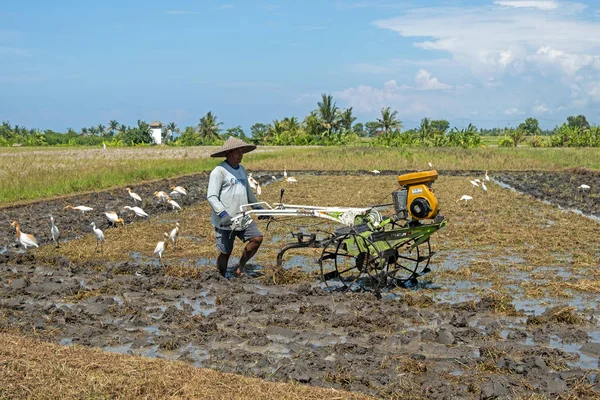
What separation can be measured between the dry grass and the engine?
2.93 metres

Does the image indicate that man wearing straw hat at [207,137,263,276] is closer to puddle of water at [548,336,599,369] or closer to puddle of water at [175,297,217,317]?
puddle of water at [175,297,217,317]

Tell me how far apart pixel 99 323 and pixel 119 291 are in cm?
126

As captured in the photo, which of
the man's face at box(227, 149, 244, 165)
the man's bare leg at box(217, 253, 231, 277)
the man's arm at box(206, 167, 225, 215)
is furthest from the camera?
the man's bare leg at box(217, 253, 231, 277)

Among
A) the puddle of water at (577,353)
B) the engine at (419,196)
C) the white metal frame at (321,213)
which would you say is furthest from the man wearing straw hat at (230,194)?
the puddle of water at (577,353)

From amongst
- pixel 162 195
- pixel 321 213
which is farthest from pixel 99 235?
pixel 162 195

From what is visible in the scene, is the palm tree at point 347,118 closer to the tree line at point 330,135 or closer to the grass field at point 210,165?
the tree line at point 330,135

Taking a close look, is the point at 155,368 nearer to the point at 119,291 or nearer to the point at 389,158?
the point at 119,291

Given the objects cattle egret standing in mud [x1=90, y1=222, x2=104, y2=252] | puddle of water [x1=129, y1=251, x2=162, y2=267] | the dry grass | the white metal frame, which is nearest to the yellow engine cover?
the white metal frame

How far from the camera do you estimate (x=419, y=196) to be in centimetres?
692

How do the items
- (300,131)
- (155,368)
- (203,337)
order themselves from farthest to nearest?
(300,131)
(203,337)
(155,368)

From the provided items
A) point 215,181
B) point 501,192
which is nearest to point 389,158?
point 501,192

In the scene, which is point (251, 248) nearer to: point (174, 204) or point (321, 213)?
point (321, 213)

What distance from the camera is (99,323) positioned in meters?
6.18

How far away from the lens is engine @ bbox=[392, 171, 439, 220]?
6859 millimetres
